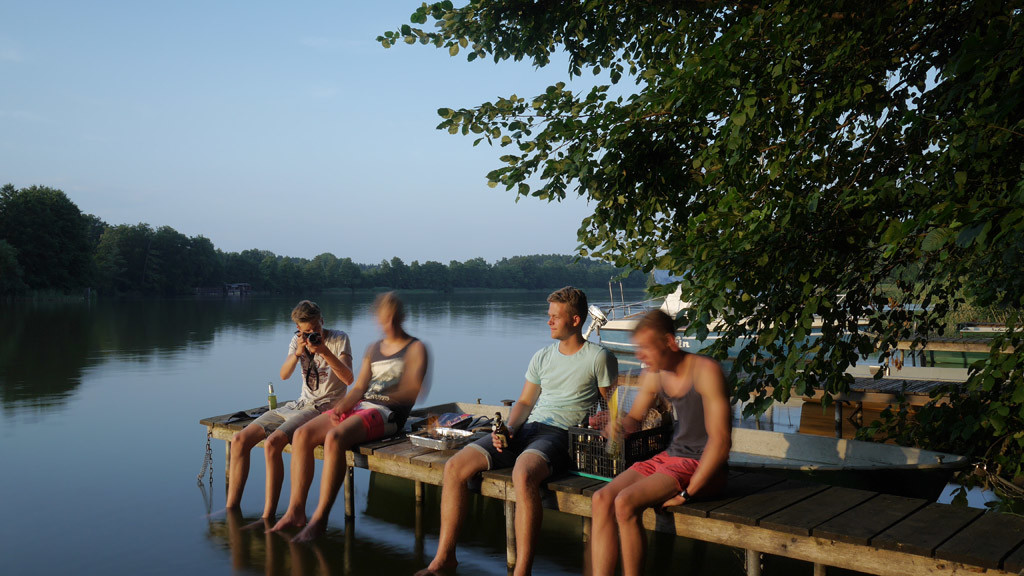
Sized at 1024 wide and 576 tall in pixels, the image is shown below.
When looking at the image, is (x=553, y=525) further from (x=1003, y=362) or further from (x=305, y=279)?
(x=305, y=279)

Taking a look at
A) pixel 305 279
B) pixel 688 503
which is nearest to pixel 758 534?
pixel 688 503

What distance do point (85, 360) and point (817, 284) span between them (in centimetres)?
2202

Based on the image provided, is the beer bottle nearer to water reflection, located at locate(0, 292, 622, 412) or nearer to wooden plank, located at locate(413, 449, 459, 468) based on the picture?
Answer: wooden plank, located at locate(413, 449, 459, 468)

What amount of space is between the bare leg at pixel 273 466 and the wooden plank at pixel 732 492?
11.1 feet

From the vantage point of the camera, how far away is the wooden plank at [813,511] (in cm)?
416

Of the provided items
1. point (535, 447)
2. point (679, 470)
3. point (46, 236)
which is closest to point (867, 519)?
point (679, 470)

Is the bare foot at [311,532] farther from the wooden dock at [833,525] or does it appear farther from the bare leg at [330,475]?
the wooden dock at [833,525]

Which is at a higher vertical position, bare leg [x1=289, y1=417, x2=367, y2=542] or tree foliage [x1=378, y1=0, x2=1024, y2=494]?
tree foliage [x1=378, y1=0, x2=1024, y2=494]

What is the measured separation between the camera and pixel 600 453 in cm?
501

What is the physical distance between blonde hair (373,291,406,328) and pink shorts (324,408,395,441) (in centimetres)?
76

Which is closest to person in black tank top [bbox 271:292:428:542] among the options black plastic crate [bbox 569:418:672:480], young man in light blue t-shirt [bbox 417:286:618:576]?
young man in light blue t-shirt [bbox 417:286:618:576]

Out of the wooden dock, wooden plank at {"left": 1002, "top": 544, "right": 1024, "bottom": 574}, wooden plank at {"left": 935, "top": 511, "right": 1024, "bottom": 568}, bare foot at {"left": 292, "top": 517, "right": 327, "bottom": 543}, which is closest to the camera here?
wooden plank at {"left": 1002, "top": 544, "right": 1024, "bottom": 574}

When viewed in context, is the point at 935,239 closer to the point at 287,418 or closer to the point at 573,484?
the point at 573,484

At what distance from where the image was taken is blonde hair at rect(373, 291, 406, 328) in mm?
6285
